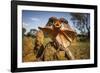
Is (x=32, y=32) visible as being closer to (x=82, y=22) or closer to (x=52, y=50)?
(x=52, y=50)

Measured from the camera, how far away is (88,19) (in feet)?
6.97

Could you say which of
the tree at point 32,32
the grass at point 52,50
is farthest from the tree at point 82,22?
the tree at point 32,32

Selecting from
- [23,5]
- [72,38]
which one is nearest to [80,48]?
[72,38]

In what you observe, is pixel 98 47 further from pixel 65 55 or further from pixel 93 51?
pixel 65 55

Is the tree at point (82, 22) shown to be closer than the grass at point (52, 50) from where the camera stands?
No

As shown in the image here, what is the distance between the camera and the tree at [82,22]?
2076 mm

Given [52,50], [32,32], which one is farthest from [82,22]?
[32,32]

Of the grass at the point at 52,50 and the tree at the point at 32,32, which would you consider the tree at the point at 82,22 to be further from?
the tree at the point at 32,32

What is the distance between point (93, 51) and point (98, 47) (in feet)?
0.26

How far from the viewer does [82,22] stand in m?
2.11

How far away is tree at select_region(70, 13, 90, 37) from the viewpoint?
208 cm

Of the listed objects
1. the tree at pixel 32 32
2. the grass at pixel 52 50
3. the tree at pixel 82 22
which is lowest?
the grass at pixel 52 50

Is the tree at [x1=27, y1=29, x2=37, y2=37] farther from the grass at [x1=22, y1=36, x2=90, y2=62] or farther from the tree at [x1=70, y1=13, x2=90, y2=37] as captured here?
the tree at [x1=70, y1=13, x2=90, y2=37]

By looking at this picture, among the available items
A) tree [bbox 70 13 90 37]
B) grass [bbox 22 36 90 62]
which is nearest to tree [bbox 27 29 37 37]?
grass [bbox 22 36 90 62]
